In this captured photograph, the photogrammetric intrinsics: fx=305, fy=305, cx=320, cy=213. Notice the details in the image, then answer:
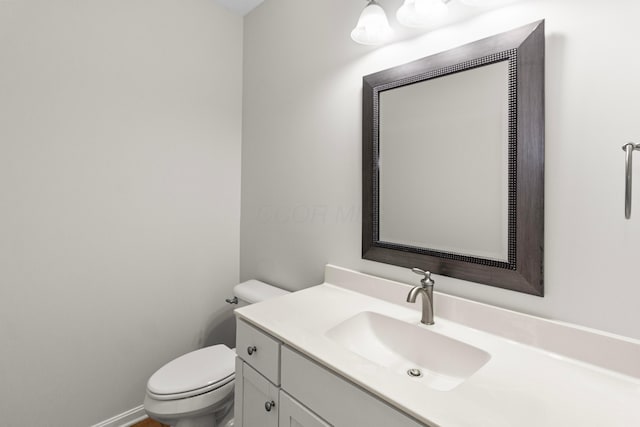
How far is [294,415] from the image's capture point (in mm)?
903

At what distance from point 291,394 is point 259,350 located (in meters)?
0.19

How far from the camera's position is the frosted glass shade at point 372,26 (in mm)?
1176

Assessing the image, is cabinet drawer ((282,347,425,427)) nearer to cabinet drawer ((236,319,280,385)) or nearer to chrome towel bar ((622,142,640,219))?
cabinet drawer ((236,319,280,385))

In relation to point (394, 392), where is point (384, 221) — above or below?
above

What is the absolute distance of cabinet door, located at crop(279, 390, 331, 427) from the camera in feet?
2.76

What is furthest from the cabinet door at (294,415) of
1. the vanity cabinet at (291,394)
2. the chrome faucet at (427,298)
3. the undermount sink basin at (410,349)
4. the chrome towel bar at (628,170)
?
the chrome towel bar at (628,170)

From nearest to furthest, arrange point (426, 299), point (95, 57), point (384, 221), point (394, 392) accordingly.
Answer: point (394, 392), point (426, 299), point (384, 221), point (95, 57)

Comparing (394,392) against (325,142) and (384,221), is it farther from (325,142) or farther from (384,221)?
(325,142)

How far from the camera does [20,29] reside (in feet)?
4.34

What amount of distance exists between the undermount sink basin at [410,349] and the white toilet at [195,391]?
2.44 ft

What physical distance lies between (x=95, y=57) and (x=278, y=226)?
4.11 ft

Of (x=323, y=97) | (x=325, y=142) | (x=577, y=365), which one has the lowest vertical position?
(x=577, y=365)

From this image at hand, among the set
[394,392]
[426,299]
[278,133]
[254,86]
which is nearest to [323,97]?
[278,133]

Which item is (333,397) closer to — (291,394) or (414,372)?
(291,394)
